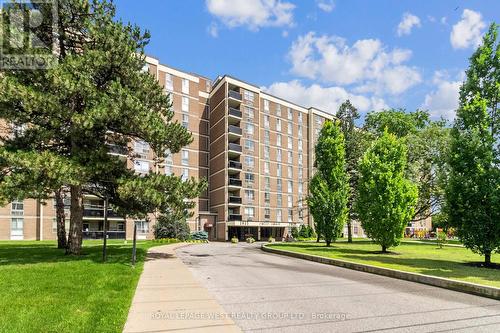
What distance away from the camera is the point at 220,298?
8.88 meters

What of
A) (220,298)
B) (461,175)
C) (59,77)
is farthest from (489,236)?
(59,77)

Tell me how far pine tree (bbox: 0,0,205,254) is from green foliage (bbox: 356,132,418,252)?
11.3m

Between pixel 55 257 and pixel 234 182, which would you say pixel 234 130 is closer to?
pixel 234 182

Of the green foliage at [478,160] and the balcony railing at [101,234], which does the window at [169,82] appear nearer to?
the balcony railing at [101,234]

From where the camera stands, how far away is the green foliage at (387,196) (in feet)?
75.9

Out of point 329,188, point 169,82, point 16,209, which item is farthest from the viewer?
point 169,82

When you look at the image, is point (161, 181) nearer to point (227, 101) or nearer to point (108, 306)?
point (108, 306)

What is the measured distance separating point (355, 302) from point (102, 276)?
7.18m

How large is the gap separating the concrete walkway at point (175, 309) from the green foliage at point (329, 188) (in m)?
18.8

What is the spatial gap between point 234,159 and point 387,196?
3950 cm

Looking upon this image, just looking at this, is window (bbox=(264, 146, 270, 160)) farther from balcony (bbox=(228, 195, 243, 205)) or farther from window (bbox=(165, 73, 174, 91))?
window (bbox=(165, 73, 174, 91))

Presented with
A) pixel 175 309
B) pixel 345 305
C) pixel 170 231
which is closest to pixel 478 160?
pixel 345 305

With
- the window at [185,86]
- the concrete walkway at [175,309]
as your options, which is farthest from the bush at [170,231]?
the concrete walkway at [175,309]

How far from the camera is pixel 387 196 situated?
2319 centimetres
